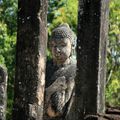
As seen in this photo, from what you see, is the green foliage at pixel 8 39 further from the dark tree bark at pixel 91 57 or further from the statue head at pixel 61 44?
the dark tree bark at pixel 91 57

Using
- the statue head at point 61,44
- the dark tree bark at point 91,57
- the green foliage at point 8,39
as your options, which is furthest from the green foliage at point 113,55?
the dark tree bark at point 91,57

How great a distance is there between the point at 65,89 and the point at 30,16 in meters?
1.78

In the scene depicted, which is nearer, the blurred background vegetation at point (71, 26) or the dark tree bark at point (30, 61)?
the dark tree bark at point (30, 61)

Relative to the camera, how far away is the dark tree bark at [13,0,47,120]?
7.85m

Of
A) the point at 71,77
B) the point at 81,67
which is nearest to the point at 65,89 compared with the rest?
the point at 71,77

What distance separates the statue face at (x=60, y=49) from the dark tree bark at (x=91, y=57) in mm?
1812

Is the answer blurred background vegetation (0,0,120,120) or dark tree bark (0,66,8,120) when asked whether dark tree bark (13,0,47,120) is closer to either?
dark tree bark (0,66,8,120)

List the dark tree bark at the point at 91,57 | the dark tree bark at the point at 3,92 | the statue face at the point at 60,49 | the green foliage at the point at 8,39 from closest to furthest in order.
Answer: the dark tree bark at the point at 91,57, the dark tree bark at the point at 3,92, the statue face at the point at 60,49, the green foliage at the point at 8,39

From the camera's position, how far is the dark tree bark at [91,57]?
25.6 feet

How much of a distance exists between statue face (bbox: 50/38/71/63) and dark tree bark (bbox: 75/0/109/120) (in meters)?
1.81

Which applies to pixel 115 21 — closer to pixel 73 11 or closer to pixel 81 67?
pixel 73 11

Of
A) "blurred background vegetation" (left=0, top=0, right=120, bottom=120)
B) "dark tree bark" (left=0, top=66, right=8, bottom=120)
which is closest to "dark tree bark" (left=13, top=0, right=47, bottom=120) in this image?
"dark tree bark" (left=0, top=66, right=8, bottom=120)

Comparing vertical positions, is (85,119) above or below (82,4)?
below

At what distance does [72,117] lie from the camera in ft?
27.2
